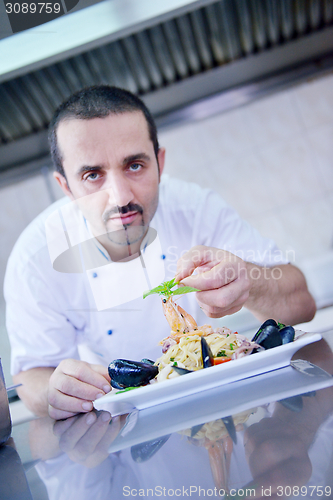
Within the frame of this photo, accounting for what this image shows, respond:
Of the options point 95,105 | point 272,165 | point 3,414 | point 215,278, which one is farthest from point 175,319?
point 272,165

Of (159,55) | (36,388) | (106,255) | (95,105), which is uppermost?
(159,55)

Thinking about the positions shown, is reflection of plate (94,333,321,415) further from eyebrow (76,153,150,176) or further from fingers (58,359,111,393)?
eyebrow (76,153,150,176)

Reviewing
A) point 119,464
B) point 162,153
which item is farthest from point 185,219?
point 119,464

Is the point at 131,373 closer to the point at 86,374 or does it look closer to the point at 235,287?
the point at 86,374

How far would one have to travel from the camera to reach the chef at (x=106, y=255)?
1.18m

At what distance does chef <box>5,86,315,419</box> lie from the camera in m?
1.18

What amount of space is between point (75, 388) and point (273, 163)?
2222 millimetres

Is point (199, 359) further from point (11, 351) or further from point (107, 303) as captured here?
point (11, 351)

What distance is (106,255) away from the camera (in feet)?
4.32

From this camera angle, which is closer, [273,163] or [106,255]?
[106,255]

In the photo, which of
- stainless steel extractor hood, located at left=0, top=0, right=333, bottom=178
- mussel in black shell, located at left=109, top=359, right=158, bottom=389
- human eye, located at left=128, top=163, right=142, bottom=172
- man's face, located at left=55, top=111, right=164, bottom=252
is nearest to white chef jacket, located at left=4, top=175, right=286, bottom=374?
man's face, located at left=55, top=111, right=164, bottom=252

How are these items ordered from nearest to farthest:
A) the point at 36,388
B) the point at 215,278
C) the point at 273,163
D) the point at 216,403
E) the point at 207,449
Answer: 1. the point at 207,449
2. the point at 216,403
3. the point at 215,278
4. the point at 36,388
5. the point at 273,163

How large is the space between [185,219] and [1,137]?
49.5 inches

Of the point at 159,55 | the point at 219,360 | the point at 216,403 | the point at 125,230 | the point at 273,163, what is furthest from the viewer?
the point at 273,163
